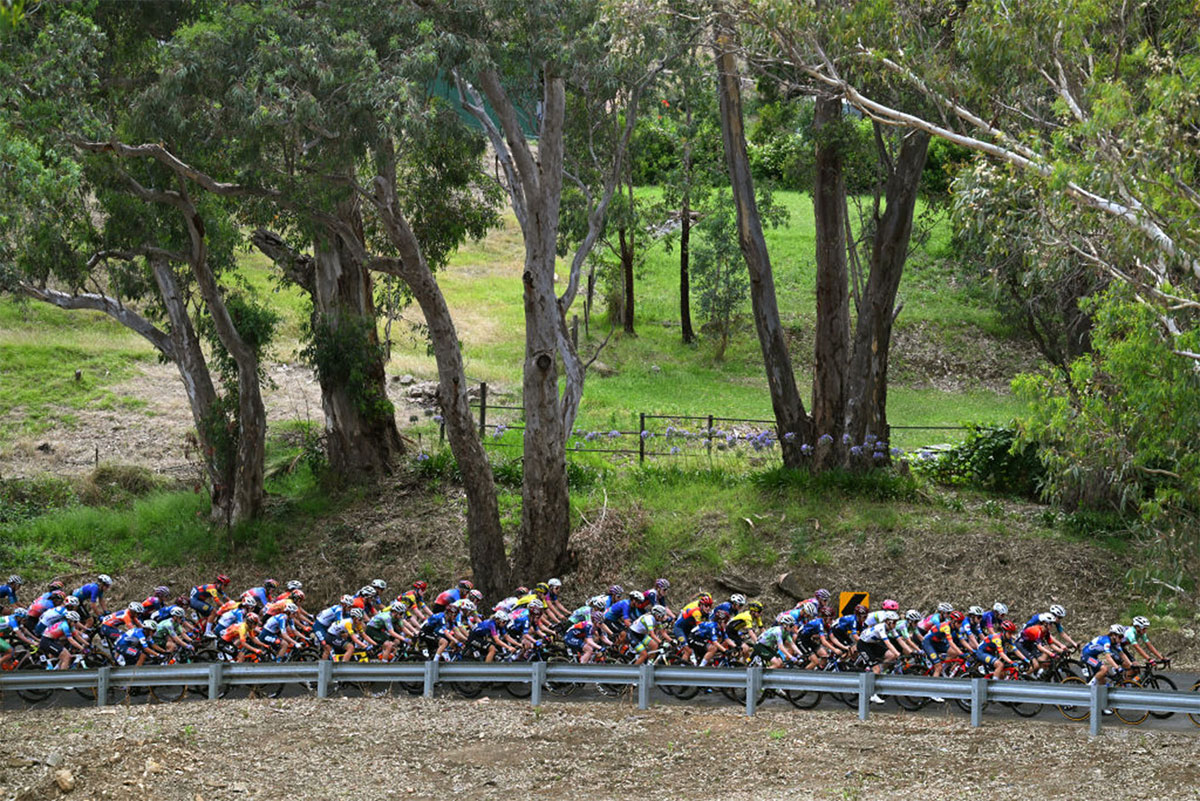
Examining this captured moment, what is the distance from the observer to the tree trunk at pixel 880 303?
24.1m

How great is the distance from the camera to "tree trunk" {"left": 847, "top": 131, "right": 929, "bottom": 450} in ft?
79.2

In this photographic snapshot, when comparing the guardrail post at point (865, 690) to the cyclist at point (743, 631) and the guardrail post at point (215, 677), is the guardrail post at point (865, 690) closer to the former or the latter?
the cyclist at point (743, 631)

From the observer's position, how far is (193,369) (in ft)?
83.4

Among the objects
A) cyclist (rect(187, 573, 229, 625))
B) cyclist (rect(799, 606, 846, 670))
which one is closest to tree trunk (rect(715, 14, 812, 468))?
cyclist (rect(799, 606, 846, 670))

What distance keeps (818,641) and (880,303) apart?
9.80 m

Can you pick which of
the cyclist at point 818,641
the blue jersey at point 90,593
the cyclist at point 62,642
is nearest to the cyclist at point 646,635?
the cyclist at point 818,641

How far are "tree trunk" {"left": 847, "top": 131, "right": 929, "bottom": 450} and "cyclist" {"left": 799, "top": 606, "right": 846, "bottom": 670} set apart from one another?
873 centimetres

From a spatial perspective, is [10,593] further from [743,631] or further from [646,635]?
[743,631]

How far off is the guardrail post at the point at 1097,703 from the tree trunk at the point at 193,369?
1716 cm

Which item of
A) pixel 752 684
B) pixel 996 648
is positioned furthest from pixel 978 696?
pixel 752 684

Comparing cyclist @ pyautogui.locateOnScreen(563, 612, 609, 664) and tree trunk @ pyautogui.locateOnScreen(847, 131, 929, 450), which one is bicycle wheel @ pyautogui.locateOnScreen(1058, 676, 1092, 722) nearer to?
cyclist @ pyautogui.locateOnScreen(563, 612, 609, 664)

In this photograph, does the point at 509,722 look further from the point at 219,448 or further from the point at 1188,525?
the point at 219,448

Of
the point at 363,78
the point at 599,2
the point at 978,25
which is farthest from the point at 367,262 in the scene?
the point at 978,25

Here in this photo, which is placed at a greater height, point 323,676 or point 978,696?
point 978,696
